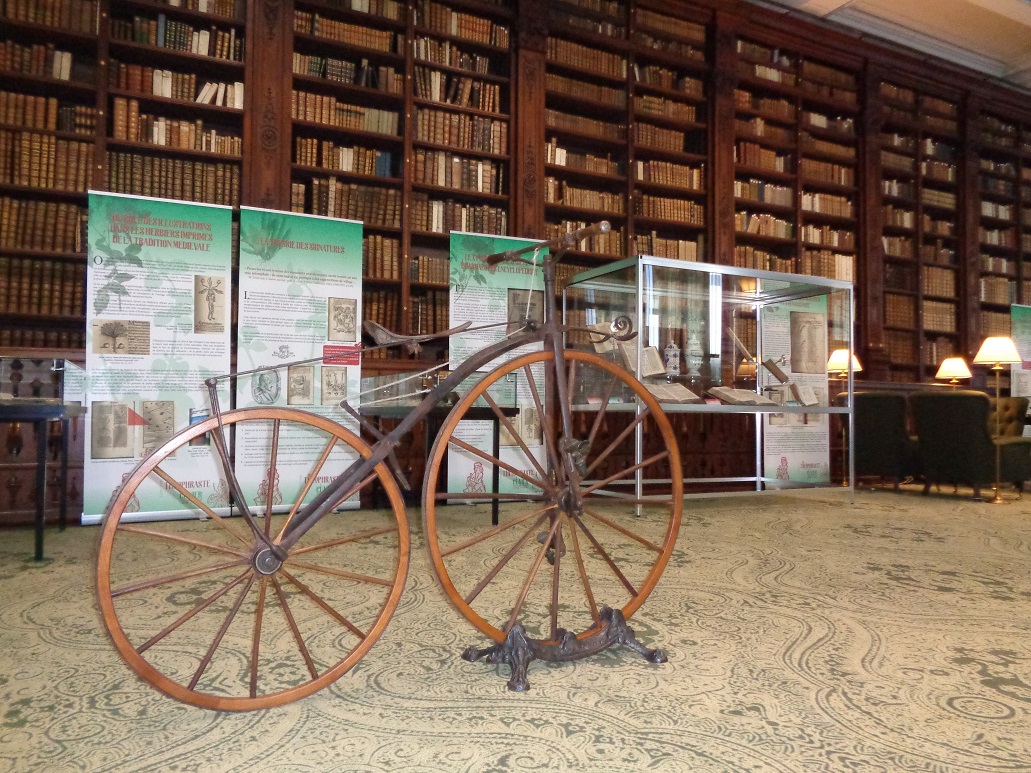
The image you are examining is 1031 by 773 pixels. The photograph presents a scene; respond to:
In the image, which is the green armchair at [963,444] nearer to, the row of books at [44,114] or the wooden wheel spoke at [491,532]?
the wooden wheel spoke at [491,532]

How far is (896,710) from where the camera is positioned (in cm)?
140

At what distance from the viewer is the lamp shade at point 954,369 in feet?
21.2

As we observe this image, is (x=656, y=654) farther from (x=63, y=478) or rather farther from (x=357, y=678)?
(x=63, y=478)

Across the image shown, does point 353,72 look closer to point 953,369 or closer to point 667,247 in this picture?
point 667,247

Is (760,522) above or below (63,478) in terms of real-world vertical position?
below

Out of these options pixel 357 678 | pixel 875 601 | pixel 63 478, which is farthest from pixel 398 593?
pixel 63 478

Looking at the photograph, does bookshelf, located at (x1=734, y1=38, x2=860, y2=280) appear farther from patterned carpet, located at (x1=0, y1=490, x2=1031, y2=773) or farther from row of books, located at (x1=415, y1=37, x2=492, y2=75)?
patterned carpet, located at (x1=0, y1=490, x2=1031, y2=773)

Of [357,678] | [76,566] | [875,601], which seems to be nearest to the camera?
[357,678]

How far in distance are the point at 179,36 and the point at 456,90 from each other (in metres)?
1.82

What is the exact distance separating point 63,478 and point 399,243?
2486 millimetres

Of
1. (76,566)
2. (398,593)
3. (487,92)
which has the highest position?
(487,92)

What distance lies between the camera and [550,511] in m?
1.70

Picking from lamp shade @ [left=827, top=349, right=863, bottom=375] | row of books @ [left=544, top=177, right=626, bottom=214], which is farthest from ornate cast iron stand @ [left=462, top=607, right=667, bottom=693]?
row of books @ [left=544, top=177, right=626, bottom=214]

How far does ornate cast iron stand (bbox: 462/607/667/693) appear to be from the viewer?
154cm
